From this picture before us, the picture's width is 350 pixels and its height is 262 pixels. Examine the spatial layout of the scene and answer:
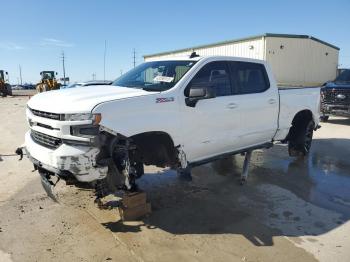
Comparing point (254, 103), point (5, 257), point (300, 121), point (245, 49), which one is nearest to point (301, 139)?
point (300, 121)

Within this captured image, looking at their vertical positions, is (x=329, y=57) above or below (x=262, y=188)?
above

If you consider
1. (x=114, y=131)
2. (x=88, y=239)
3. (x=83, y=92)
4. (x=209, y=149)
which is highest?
(x=83, y=92)

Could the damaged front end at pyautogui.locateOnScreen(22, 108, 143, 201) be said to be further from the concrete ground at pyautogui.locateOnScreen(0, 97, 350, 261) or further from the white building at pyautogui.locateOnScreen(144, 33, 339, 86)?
the white building at pyautogui.locateOnScreen(144, 33, 339, 86)

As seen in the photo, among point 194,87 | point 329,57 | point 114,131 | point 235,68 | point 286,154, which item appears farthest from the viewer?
point 329,57

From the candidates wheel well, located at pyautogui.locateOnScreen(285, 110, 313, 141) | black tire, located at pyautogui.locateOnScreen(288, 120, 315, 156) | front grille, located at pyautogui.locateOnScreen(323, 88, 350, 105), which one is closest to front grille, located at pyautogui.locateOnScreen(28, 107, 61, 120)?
wheel well, located at pyautogui.locateOnScreen(285, 110, 313, 141)

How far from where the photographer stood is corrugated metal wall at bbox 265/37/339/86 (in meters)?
25.2

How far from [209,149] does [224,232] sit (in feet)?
4.50

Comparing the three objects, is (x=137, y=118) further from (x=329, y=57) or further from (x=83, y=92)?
(x=329, y=57)

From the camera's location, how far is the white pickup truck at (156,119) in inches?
159

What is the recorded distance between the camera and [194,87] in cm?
488

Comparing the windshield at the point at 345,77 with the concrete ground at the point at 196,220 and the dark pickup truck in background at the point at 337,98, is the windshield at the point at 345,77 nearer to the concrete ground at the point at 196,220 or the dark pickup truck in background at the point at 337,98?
the dark pickup truck in background at the point at 337,98

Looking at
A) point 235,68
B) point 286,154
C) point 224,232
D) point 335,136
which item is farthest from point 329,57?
point 224,232

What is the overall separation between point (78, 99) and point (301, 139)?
209 inches

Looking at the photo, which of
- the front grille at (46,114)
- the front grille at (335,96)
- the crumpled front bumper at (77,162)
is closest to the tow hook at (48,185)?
the crumpled front bumper at (77,162)
